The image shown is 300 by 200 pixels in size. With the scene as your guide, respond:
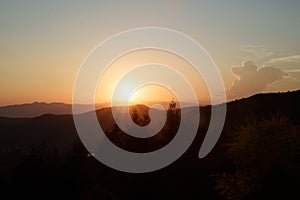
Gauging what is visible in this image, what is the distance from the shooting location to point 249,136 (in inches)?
1625

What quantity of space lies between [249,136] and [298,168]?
6.38 m

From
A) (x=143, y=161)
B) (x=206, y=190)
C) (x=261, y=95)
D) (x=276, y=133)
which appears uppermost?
(x=261, y=95)

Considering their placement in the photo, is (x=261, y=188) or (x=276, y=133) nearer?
(x=261, y=188)

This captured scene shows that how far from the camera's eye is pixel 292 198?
35031 mm

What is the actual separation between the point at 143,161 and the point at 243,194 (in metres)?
19.5

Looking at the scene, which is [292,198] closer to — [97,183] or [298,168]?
[298,168]

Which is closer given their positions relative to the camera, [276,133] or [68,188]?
[276,133]

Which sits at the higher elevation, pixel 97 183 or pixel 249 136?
pixel 249 136

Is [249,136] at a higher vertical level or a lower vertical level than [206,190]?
higher

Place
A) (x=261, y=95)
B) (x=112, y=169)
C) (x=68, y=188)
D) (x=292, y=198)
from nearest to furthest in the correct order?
1. (x=292, y=198)
2. (x=68, y=188)
3. (x=112, y=169)
4. (x=261, y=95)

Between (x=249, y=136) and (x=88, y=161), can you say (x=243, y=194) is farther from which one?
(x=88, y=161)

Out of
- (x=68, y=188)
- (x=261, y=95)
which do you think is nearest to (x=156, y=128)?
(x=68, y=188)

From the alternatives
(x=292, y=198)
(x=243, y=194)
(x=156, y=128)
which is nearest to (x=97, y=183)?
(x=156, y=128)

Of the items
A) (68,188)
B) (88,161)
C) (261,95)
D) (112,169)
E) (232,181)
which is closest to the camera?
(232,181)
